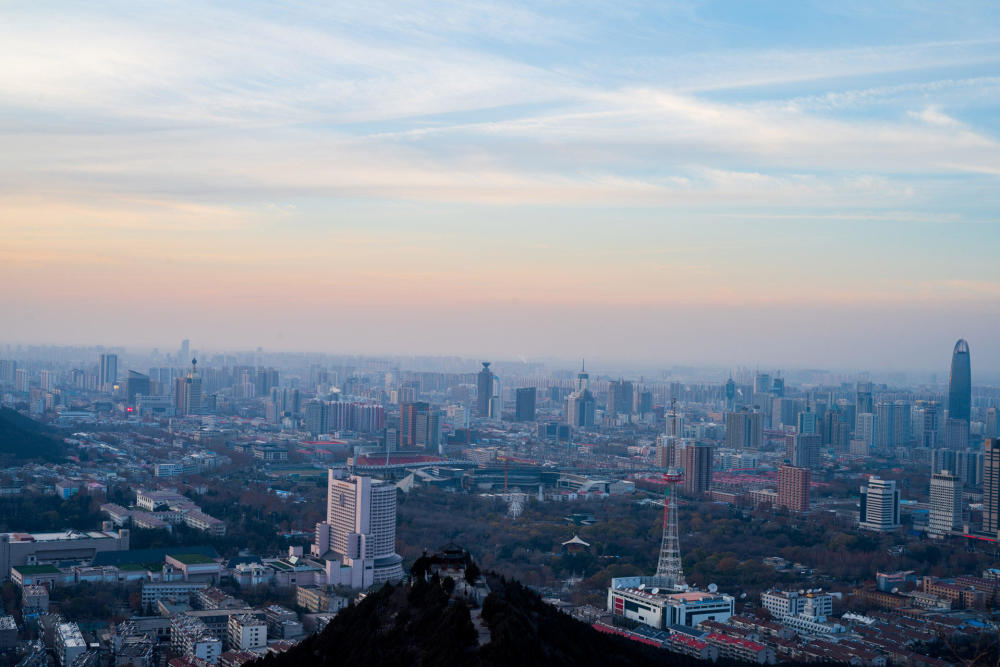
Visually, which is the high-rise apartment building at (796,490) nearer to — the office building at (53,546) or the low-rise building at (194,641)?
the office building at (53,546)

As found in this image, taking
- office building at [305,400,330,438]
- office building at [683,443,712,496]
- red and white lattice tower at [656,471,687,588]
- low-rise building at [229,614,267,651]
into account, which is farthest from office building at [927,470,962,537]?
office building at [305,400,330,438]

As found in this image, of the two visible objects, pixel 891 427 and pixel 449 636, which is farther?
pixel 891 427

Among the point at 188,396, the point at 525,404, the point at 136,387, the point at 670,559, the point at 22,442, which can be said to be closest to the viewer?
the point at 670,559

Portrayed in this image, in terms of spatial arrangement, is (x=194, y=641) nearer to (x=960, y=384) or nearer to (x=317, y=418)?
(x=317, y=418)

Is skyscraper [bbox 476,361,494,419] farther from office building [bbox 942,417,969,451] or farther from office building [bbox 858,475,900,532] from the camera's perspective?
office building [bbox 858,475,900,532]

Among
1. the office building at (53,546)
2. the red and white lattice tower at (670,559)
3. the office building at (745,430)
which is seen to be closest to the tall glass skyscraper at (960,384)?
the office building at (745,430)

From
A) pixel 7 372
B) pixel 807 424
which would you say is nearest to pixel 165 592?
pixel 807 424

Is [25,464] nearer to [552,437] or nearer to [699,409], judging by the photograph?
[552,437]
